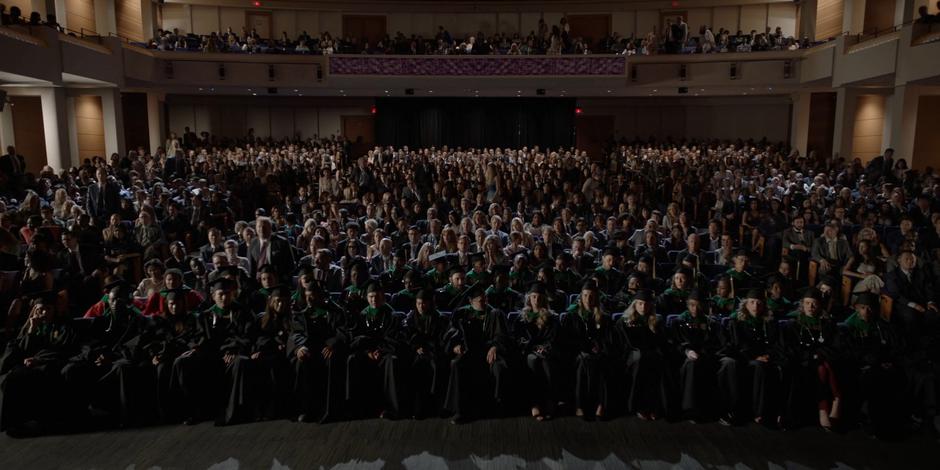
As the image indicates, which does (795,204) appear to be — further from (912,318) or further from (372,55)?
(372,55)

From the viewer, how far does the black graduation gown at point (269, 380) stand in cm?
520

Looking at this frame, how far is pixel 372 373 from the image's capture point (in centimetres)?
532

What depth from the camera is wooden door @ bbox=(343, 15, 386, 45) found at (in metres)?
25.5

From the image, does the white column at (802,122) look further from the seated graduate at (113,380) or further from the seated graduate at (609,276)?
the seated graduate at (113,380)

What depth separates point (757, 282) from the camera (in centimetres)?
663

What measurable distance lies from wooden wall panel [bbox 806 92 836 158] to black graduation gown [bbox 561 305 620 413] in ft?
60.1

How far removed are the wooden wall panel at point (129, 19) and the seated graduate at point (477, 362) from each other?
2031cm

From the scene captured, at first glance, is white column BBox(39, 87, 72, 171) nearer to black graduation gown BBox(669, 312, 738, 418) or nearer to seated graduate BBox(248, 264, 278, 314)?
seated graduate BBox(248, 264, 278, 314)

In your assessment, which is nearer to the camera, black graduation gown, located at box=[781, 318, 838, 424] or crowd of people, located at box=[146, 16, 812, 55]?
black graduation gown, located at box=[781, 318, 838, 424]

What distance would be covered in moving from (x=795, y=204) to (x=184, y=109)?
75.9ft

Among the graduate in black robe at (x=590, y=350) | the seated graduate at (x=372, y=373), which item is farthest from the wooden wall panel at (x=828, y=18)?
the seated graduate at (x=372, y=373)

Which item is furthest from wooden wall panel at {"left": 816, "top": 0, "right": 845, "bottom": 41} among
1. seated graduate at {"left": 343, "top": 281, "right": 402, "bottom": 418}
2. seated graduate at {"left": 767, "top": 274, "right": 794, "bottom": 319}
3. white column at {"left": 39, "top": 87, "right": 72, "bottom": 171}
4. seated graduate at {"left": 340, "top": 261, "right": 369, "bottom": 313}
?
white column at {"left": 39, "top": 87, "right": 72, "bottom": 171}

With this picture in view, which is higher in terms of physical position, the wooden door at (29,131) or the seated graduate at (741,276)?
the wooden door at (29,131)

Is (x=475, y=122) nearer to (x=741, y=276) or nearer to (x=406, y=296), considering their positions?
(x=741, y=276)
